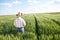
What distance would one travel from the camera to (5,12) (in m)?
3.88

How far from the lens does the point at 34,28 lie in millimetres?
3781

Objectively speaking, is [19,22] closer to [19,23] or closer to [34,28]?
[19,23]

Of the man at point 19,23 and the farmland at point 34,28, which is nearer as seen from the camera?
the farmland at point 34,28

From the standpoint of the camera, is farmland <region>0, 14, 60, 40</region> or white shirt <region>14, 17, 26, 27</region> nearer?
farmland <region>0, 14, 60, 40</region>

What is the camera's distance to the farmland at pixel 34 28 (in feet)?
12.0

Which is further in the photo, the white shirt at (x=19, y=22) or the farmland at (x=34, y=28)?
the white shirt at (x=19, y=22)

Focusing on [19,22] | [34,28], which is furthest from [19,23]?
[34,28]

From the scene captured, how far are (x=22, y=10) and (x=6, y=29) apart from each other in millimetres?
416

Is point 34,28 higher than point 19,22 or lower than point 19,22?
lower

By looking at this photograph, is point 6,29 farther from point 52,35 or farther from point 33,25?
point 52,35

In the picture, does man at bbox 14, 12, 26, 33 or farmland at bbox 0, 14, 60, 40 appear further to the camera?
man at bbox 14, 12, 26, 33

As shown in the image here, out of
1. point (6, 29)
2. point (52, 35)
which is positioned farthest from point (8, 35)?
point (52, 35)

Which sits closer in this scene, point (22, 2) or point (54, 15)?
point (22, 2)

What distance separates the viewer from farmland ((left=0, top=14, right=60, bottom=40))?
3645 mm
